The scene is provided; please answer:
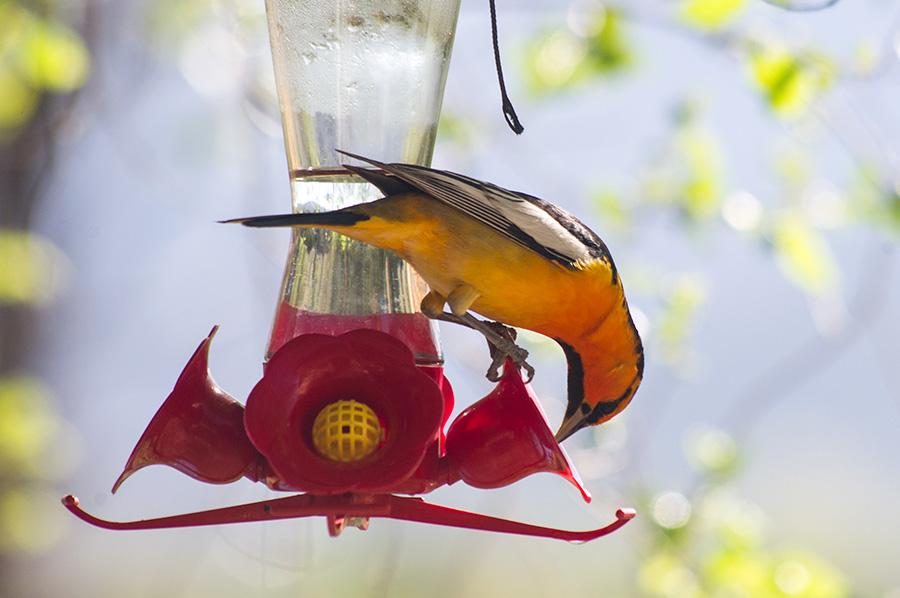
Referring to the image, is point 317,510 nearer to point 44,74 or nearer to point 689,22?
point 689,22

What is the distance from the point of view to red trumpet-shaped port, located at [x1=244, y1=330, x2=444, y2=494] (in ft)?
5.59

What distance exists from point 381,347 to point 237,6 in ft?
10.1

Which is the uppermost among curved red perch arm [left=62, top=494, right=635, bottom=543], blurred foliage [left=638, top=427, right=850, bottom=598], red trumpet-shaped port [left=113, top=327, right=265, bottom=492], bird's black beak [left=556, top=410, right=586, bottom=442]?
red trumpet-shaped port [left=113, top=327, right=265, bottom=492]

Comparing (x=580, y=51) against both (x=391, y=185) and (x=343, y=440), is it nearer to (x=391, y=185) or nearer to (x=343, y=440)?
(x=391, y=185)

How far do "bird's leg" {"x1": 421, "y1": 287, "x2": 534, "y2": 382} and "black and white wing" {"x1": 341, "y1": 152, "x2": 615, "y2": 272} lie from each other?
24 centimetres

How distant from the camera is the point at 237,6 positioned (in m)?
4.39

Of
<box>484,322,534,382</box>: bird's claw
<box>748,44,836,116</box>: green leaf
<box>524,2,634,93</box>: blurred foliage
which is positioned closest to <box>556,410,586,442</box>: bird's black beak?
<box>484,322,534,382</box>: bird's claw

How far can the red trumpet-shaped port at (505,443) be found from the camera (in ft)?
5.97

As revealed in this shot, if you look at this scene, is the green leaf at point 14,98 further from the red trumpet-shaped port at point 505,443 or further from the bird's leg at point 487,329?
the red trumpet-shaped port at point 505,443

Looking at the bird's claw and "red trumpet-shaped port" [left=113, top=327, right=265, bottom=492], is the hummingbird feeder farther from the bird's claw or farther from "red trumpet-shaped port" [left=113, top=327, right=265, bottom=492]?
the bird's claw

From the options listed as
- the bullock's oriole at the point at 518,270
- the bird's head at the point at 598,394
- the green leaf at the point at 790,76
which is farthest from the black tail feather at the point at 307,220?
the green leaf at the point at 790,76

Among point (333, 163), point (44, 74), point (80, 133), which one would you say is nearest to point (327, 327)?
point (333, 163)

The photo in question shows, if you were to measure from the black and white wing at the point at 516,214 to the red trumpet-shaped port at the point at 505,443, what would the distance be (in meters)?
0.41

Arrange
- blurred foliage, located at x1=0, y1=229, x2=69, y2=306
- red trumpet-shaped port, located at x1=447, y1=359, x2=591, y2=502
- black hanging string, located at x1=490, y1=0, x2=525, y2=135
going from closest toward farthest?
red trumpet-shaped port, located at x1=447, y1=359, x2=591, y2=502 < black hanging string, located at x1=490, y1=0, x2=525, y2=135 < blurred foliage, located at x1=0, y1=229, x2=69, y2=306
